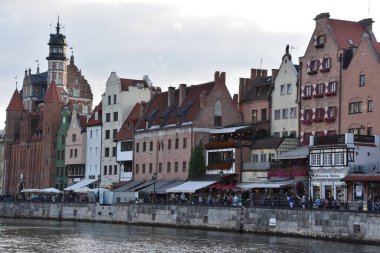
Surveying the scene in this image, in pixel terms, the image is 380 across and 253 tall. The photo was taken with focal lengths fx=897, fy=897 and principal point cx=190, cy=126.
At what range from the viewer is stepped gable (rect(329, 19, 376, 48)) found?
8981 centimetres

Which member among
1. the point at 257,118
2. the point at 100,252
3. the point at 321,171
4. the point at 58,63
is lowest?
the point at 100,252

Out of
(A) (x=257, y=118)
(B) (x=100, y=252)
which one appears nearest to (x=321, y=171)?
(A) (x=257, y=118)

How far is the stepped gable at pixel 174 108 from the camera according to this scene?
350 ft

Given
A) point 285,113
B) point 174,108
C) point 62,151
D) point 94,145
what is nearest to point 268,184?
point 285,113

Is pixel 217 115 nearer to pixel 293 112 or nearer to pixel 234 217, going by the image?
pixel 293 112

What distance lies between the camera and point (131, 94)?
123 meters

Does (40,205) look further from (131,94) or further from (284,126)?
(284,126)

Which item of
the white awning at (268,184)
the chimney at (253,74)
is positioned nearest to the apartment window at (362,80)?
the white awning at (268,184)

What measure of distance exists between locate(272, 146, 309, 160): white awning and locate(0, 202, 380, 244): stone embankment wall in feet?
34.5

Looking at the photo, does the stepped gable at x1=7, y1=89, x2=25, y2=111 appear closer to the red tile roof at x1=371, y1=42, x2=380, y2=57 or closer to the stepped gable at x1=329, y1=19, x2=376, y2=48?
the stepped gable at x1=329, y1=19, x2=376, y2=48

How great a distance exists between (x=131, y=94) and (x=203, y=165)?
2396 centimetres

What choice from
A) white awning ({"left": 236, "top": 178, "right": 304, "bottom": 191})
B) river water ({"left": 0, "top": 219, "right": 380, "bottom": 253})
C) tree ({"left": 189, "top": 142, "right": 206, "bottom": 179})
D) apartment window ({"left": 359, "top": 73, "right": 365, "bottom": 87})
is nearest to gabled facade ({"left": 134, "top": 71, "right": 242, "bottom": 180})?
tree ({"left": 189, "top": 142, "right": 206, "bottom": 179})

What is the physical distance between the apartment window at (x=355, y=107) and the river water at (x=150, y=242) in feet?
58.0

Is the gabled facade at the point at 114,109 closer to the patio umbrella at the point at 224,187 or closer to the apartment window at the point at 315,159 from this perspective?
the patio umbrella at the point at 224,187
